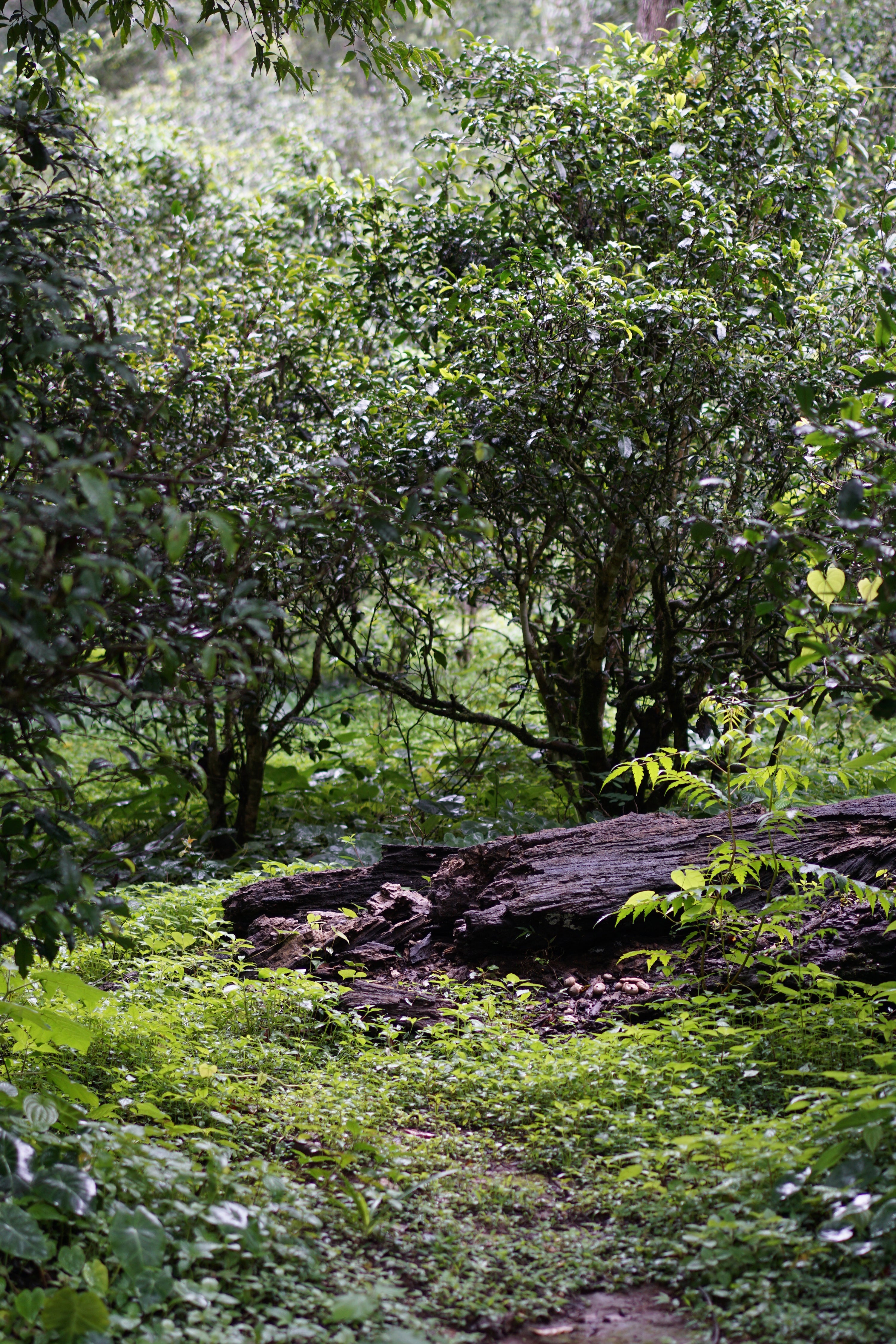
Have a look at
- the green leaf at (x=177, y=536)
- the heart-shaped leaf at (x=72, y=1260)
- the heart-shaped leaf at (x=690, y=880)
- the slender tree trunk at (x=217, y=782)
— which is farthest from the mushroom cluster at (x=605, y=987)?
the slender tree trunk at (x=217, y=782)

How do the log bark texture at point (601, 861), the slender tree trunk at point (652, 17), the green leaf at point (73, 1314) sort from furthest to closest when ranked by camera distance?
the slender tree trunk at point (652, 17) < the log bark texture at point (601, 861) < the green leaf at point (73, 1314)

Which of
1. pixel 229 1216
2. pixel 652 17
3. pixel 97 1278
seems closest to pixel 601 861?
pixel 229 1216

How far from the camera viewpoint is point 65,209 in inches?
118

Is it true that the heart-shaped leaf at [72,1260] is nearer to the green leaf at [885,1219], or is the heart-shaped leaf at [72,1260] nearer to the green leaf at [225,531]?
the green leaf at [225,531]

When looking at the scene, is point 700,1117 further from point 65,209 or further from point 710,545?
point 710,545

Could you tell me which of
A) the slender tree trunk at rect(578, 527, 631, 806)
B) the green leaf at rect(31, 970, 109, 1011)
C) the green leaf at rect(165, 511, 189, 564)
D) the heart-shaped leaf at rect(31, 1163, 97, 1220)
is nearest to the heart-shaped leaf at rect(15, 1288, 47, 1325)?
the heart-shaped leaf at rect(31, 1163, 97, 1220)

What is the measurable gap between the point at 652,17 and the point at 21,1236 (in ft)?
28.6

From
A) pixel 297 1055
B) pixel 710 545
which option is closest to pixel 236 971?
pixel 297 1055

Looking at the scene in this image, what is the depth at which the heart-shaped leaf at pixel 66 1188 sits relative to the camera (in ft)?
6.97

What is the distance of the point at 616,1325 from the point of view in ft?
7.02

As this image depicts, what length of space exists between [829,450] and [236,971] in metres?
2.74

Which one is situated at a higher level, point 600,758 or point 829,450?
point 829,450

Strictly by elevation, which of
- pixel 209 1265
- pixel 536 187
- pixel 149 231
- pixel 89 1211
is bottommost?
pixel 209 1265

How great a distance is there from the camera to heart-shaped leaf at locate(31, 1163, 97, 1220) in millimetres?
2125
